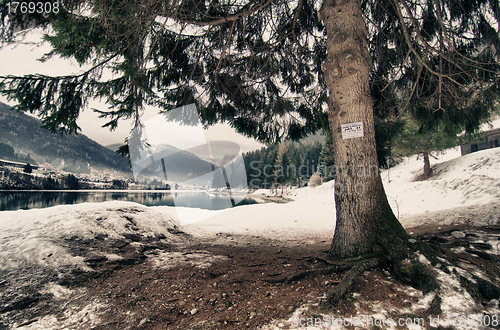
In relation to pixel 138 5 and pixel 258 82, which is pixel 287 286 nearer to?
pixel 138 5

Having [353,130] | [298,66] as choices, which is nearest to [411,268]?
[353,130]

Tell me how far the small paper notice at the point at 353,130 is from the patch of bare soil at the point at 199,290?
5.61 ft

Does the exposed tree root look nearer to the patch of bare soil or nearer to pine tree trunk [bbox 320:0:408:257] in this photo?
the patch of bare soil

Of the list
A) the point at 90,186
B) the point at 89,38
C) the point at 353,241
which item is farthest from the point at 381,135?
the point at 90,186

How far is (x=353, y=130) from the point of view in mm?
2916

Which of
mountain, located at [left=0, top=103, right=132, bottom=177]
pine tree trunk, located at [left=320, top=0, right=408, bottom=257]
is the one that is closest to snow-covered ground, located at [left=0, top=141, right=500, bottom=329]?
pine tree trunk, located at [left=320, top=0, right=408, bottom=257]

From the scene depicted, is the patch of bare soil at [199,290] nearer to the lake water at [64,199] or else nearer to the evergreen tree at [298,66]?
the evergreen tree at [298,66]

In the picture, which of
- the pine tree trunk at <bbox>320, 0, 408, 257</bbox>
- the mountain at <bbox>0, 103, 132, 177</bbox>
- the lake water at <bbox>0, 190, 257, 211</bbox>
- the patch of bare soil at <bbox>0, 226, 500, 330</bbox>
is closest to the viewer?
the patch of bare soil at <bbox>0, 226, 500, 330</bbox>

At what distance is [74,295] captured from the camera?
2.29 m

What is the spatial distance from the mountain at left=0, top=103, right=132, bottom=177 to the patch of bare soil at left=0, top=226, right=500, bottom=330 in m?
40.2

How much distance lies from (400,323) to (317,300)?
624mm

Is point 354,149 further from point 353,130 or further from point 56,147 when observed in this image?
point 56,147

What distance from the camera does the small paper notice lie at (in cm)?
290

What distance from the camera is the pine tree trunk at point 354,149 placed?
2807 mm
